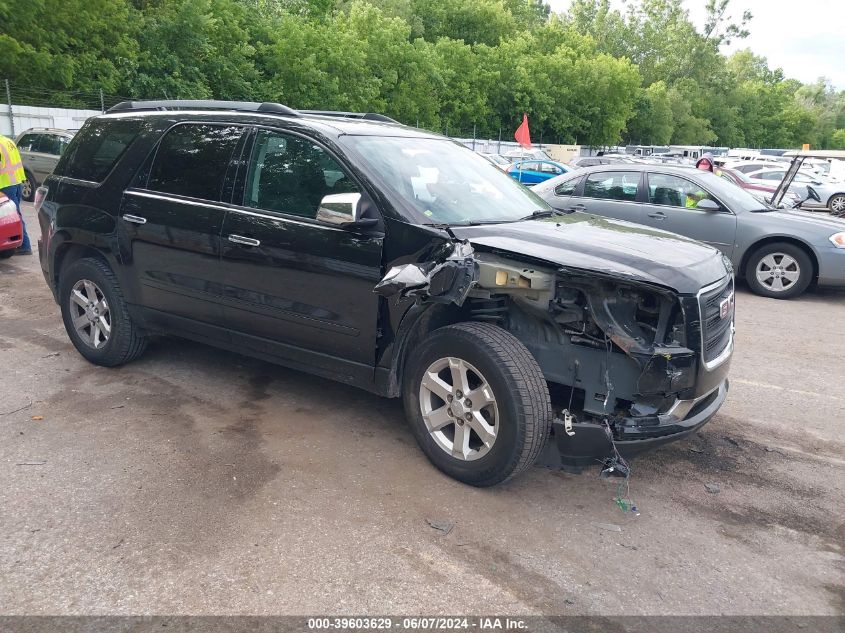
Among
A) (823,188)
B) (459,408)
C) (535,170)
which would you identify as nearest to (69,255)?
(459,408)

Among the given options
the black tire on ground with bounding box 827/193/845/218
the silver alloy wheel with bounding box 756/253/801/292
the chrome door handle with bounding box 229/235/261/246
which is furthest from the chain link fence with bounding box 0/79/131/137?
the black tire on ground with bounding box 827/193/845/218

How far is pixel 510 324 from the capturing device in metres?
3.94

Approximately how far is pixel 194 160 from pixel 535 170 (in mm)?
20619

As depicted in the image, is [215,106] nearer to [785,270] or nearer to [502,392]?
[502,392]

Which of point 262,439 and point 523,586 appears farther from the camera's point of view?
point 262,439

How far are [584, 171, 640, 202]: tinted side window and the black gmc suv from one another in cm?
495

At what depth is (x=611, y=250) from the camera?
3.70m

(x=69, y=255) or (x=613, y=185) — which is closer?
(x=69, y=255)

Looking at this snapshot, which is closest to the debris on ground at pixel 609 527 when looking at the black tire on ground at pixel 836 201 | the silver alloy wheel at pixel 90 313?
the silver alloy wheel at pixel 90 313

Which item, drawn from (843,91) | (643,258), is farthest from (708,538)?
(843,91)

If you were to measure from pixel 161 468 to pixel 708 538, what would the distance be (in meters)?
2.87

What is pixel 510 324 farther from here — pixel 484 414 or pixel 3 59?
pixel 3 59

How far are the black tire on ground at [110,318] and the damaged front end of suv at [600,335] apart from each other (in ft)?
8.28

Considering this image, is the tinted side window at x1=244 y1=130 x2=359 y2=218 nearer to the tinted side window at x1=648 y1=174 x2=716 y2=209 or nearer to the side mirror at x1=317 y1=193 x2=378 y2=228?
the side mirror at x1=317 y1=193 x2=378 y2=228
